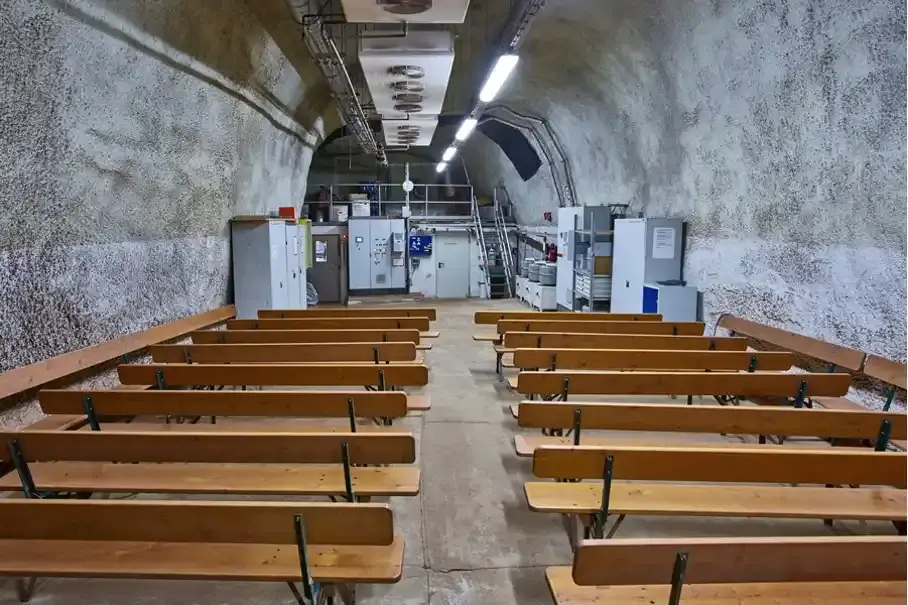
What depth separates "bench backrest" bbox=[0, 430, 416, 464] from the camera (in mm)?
2381

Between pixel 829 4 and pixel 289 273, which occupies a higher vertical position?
pixel 829 4

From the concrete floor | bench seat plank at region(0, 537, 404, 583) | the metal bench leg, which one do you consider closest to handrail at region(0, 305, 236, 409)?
the metal bench leg

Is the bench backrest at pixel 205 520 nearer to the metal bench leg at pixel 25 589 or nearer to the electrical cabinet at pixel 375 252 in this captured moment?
the metal bench leg at pixel 25 589

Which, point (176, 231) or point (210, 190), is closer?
point (176, 231)

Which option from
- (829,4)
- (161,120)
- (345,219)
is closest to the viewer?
(829,4)

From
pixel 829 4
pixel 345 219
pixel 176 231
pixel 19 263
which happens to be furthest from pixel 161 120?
pixel 345 219

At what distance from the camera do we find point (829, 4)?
3920 mm

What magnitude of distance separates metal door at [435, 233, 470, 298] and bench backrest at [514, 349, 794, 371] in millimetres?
10361

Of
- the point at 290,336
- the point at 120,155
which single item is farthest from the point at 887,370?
the point at 120,155

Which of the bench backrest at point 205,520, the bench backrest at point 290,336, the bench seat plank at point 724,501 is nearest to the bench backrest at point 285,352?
the bench backrest at point 290,336

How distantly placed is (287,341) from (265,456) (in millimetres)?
2628

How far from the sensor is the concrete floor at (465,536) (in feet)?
7.72

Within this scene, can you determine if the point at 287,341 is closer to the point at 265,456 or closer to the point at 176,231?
the point at 176,231

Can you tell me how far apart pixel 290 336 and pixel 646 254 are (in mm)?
4320
